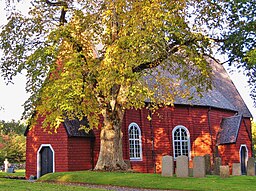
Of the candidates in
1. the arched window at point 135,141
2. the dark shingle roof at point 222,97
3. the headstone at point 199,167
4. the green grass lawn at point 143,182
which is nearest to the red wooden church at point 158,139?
the arched window at point 135,141

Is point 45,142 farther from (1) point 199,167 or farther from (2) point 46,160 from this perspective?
(1) point 199,167

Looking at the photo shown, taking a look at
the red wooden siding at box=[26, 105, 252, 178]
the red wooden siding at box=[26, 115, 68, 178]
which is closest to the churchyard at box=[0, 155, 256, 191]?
the red wooden siding at box=[26, 115, 68, 178]

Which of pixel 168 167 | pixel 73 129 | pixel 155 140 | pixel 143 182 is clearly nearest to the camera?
pixel 143 182

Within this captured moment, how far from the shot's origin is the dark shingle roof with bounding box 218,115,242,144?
109 feet

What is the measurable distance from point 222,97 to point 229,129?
14.1 ft

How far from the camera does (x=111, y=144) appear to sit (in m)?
23.5

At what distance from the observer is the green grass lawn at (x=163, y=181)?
16266mm

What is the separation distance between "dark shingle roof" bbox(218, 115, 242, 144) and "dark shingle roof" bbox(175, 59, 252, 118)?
145 cm

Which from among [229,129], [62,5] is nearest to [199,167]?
[62,5]

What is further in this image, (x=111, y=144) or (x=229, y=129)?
(x=229, y=129)

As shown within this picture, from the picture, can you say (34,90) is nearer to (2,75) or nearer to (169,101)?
(2,75)

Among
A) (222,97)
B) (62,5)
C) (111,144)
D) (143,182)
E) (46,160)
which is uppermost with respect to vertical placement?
(62,5)

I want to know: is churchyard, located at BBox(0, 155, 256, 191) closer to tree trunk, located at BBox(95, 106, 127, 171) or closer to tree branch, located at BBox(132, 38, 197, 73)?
tree trunk, located at BBox(95, 106, 127, 171)

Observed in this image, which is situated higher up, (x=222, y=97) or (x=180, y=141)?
(x=222, y=97)
